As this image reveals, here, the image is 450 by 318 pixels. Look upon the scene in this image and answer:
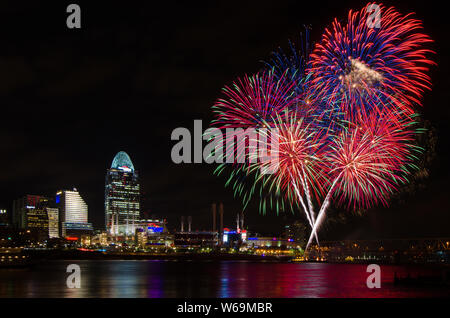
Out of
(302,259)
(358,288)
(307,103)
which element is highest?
(307,103)

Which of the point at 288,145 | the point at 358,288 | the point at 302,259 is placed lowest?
the point at 302,259

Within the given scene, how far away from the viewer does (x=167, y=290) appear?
162 feet
